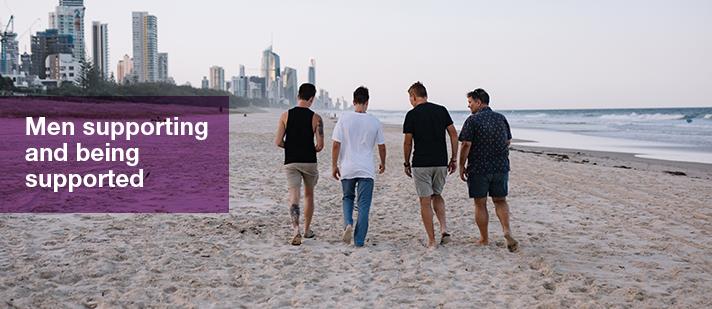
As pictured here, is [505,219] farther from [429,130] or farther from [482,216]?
[429,130]

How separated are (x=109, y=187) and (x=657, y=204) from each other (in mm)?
9007

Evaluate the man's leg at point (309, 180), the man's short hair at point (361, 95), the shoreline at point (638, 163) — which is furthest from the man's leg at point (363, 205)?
the shoreline at point (638, 163)

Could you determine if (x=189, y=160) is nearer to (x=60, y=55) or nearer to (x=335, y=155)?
(x=335, y=155)

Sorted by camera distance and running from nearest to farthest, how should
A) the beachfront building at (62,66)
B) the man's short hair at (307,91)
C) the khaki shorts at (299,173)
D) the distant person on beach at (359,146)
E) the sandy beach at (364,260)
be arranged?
the sandy beach at (364,260)
the distant person on beach at (359,146)
the man's short hair at (307,91)
the khaki shorts at (299,173)
the beachfront building at (62,66)

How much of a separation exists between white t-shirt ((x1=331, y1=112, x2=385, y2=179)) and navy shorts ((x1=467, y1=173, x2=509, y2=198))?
3.35 ft

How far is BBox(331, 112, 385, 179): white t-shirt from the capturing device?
6031 mm

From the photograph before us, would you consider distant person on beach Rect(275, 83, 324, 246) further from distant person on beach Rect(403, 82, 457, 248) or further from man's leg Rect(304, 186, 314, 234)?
distant person on beach Rect(403, 82, 457, 248)

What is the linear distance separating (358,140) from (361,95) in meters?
0.46

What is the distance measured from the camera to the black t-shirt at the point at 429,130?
19.5 ft

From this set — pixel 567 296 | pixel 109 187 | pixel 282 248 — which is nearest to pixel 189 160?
pixel 109 187

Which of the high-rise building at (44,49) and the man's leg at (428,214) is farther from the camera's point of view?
the high-rise building at (44,49)

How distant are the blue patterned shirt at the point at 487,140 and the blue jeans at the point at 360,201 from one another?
1.08 meters

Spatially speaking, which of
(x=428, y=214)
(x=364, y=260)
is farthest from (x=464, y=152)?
(x=364, y=260)

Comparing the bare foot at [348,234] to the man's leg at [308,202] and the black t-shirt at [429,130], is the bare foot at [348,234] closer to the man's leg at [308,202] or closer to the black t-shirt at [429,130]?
the man's leg at [308,202]
